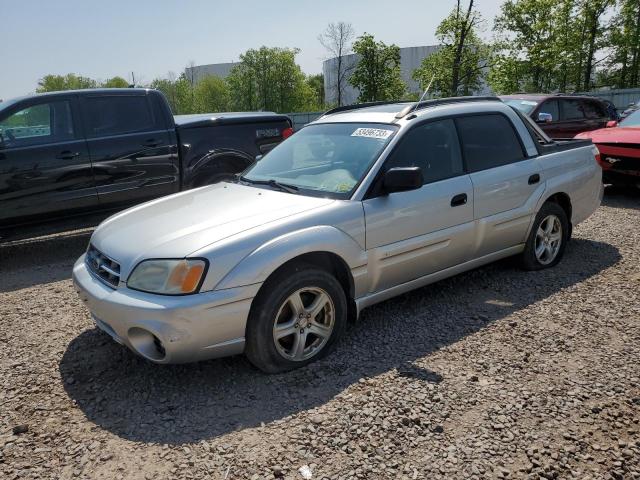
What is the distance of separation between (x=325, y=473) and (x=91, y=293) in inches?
72.8

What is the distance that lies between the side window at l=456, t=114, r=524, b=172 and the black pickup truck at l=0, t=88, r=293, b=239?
3.68m

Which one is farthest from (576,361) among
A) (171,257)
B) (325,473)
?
(171,257)

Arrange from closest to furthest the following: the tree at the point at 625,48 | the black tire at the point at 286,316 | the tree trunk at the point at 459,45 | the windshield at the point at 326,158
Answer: the black tire at the point at 286,316, the windshield at the point at 326,158, the tree trunk at the point at 459,45, the tree at the point at 625,48

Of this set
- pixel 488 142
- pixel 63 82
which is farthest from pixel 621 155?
pixel 63 82

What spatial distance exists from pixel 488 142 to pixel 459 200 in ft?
2.52

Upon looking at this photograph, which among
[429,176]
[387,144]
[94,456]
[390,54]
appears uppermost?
[390,54]

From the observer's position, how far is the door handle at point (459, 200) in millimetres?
4117

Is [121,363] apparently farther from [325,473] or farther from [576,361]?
[576,361]

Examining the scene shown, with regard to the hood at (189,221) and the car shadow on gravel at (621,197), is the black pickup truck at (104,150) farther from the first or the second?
the car shadow on gravel at (621,197)

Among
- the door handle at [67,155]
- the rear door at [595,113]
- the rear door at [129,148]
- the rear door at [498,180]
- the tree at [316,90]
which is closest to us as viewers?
the rear door at [498,180]

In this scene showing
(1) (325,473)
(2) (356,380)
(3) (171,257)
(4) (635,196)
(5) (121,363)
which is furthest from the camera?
(4) (635,196)

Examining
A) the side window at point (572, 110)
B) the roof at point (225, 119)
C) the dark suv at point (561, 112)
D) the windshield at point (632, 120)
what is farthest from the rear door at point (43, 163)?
the side window at point (572, 110)

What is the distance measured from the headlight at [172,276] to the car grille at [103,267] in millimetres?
269

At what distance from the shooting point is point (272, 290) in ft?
10.5
